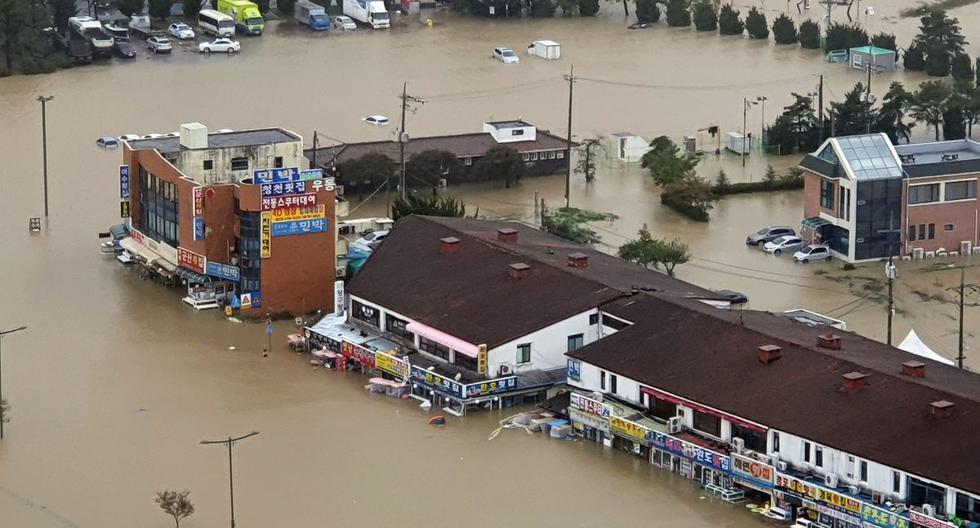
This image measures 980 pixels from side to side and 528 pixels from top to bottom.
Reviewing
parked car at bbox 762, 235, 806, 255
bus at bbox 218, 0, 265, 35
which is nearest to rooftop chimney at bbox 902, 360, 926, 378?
parked car at bbox 762, 235, 806, 255

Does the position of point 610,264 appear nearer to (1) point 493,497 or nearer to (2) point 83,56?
(1) point 493,497

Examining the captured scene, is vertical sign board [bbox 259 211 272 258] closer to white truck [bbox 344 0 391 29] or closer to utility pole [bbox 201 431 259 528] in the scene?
utility pole [bbox 201 431 259 528]


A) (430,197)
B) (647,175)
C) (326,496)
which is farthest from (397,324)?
(647,175)

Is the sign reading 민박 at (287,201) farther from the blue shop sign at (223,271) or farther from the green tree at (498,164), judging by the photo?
the green tree at (498,164)

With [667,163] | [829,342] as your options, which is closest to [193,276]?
[667,163]

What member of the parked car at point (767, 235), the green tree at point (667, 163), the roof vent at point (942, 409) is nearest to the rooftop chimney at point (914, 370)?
the roof vent at point (942, 409)

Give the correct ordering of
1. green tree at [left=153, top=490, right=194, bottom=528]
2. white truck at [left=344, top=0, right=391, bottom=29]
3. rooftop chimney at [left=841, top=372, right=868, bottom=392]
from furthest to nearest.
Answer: white truck at [left=344, top=0, right=391, bottom=29], rooftop chimney at [left=841, top=372, right=868, bottom=392], green tree at [left=153, top=490, right=194, bottom=528]
